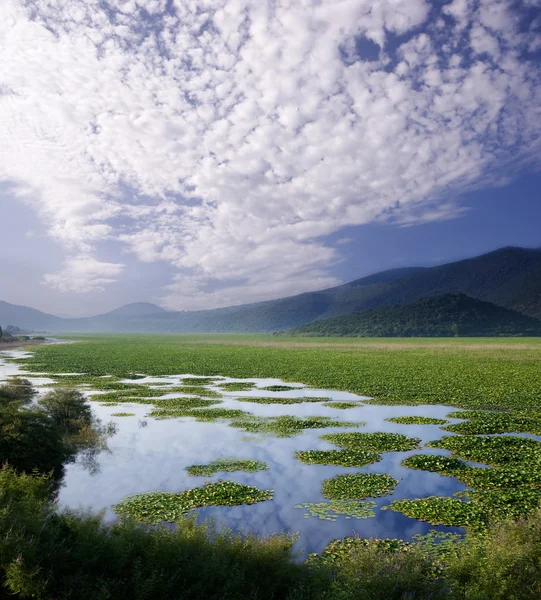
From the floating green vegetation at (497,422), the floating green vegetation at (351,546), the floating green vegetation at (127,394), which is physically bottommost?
the floating green vegetation at (497,422)

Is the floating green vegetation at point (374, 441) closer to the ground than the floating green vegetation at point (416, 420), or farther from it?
farther from it

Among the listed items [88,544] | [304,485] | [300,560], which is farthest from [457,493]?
[88,544]

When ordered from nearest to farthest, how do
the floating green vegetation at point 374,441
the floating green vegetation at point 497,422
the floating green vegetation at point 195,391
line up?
the floating green vegetation at point 374,441
the floating green vegetation at point 497,422
the floating green vegetation at point 195,391

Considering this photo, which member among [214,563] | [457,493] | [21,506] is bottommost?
[457,493]

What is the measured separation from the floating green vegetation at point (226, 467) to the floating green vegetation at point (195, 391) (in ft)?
61.1

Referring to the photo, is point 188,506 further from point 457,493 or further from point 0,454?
point 457,493

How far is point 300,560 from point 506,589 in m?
5.19

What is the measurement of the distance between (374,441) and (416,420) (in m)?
6.62

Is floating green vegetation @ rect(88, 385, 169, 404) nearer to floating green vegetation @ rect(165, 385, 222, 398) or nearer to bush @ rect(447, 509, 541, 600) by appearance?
floating green vegetation @ rect(165, 385, 222, 398)

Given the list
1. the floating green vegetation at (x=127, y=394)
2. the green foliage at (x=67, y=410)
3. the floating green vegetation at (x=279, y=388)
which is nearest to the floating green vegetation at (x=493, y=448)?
the floating green vegetation at (x=279, y=388)

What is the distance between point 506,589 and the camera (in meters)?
9.11

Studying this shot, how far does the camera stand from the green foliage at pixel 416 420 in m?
28.0

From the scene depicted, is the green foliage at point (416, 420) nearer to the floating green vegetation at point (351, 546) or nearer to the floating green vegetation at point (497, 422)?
the floating green vegetation at point (497, 422)

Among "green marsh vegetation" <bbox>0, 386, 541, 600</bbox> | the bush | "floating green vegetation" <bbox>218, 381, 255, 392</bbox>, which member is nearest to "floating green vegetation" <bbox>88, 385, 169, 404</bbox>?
"floating green vegetation" <bbox>218, 381, 255, 392</bbox>
